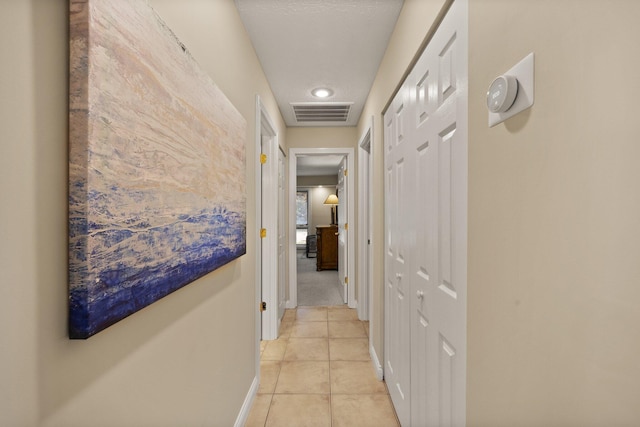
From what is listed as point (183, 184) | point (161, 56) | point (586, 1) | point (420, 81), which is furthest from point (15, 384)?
point (420, 81)

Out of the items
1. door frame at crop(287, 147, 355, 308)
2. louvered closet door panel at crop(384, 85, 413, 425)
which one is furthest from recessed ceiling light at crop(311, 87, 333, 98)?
door frame at crop(287, 147, 355, 308)

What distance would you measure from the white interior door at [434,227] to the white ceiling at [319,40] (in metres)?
0.51

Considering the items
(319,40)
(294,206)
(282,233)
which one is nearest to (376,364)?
(282,233)

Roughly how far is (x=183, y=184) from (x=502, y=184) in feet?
2.96

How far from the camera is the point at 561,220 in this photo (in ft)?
1.83

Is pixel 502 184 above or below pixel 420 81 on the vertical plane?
below

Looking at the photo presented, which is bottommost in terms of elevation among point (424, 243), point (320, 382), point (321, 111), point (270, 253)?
point (320, 382)

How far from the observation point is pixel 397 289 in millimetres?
1822

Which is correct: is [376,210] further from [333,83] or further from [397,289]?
[333,83]

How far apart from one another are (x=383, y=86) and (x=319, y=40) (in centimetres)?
55

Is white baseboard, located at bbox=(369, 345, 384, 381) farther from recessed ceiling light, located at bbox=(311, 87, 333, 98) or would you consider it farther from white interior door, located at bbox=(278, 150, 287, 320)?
recessed ceiling light, located at bbox=(311, 87, 333, 98)

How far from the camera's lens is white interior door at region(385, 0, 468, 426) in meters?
0.98

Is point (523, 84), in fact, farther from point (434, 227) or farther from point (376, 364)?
point (376, 364)

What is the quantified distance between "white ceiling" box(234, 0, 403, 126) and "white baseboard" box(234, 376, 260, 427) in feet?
7.52
